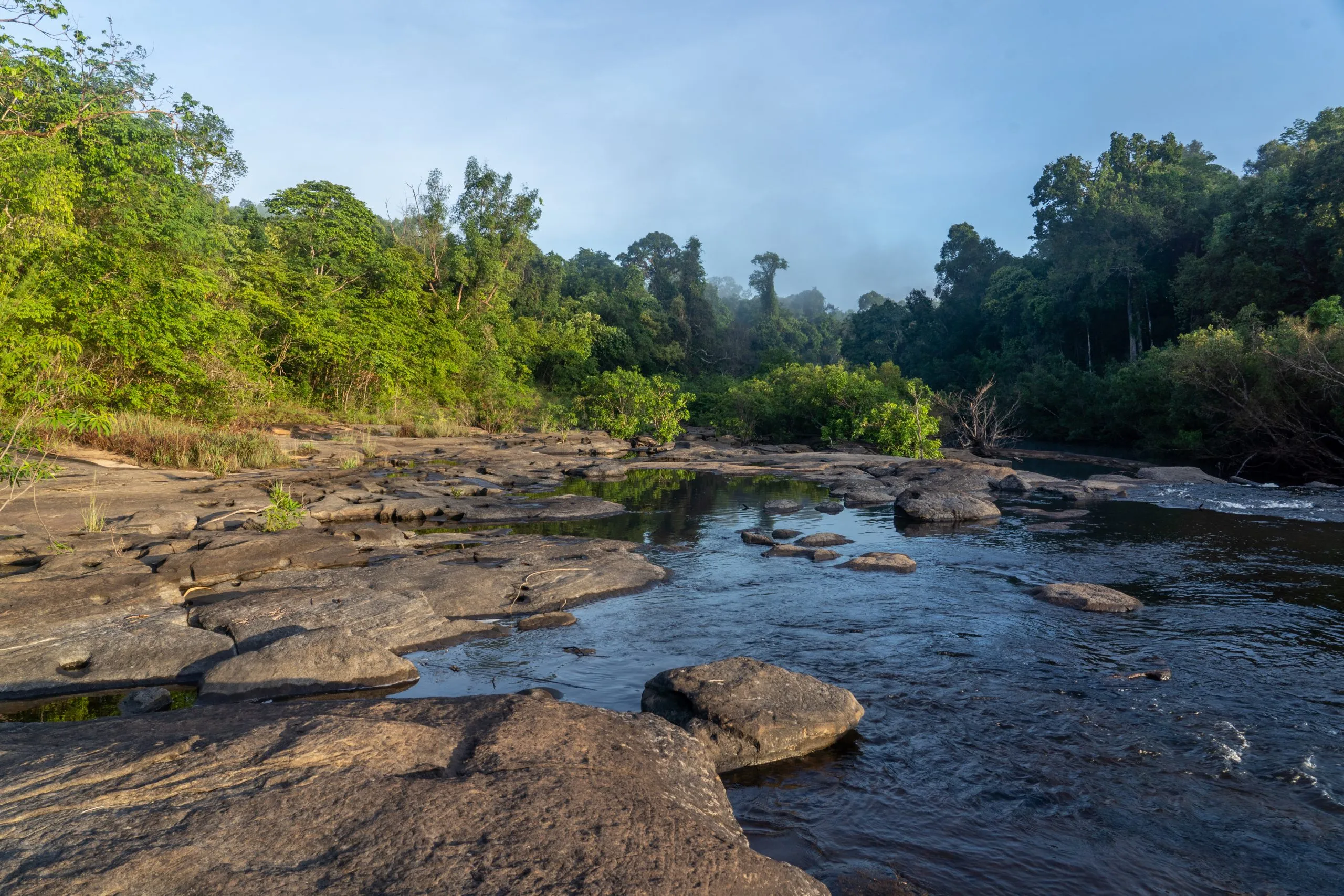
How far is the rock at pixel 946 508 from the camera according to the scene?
1329cm

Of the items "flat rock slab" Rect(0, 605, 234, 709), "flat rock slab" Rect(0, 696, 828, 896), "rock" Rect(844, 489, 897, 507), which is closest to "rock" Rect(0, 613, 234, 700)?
"flat rock slab" Rect(0, 605, 234, 709)

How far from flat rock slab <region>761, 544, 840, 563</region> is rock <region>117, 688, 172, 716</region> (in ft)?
23.0

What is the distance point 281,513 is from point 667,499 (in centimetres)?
813

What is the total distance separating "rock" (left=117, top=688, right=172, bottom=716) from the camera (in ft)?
15.7

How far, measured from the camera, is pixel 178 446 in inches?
598

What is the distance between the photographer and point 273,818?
2.63m

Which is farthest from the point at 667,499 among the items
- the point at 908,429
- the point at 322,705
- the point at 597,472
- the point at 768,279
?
the point at 768,279

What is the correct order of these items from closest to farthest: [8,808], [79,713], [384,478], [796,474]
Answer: [8,808] < [79,713] < [384,478] < [796,474]

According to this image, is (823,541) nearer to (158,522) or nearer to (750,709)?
(750,709)

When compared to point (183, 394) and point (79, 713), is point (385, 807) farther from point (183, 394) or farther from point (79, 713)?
point (183, 394)

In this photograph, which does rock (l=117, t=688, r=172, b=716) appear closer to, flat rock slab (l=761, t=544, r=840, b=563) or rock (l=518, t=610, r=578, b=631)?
rock (l=518, t=610, r=578, b=631)

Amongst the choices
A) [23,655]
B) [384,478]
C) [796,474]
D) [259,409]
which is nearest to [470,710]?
[23,655]

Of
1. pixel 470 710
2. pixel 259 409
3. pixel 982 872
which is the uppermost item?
pixel 259 409

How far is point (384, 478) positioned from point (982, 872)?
14046 mm
